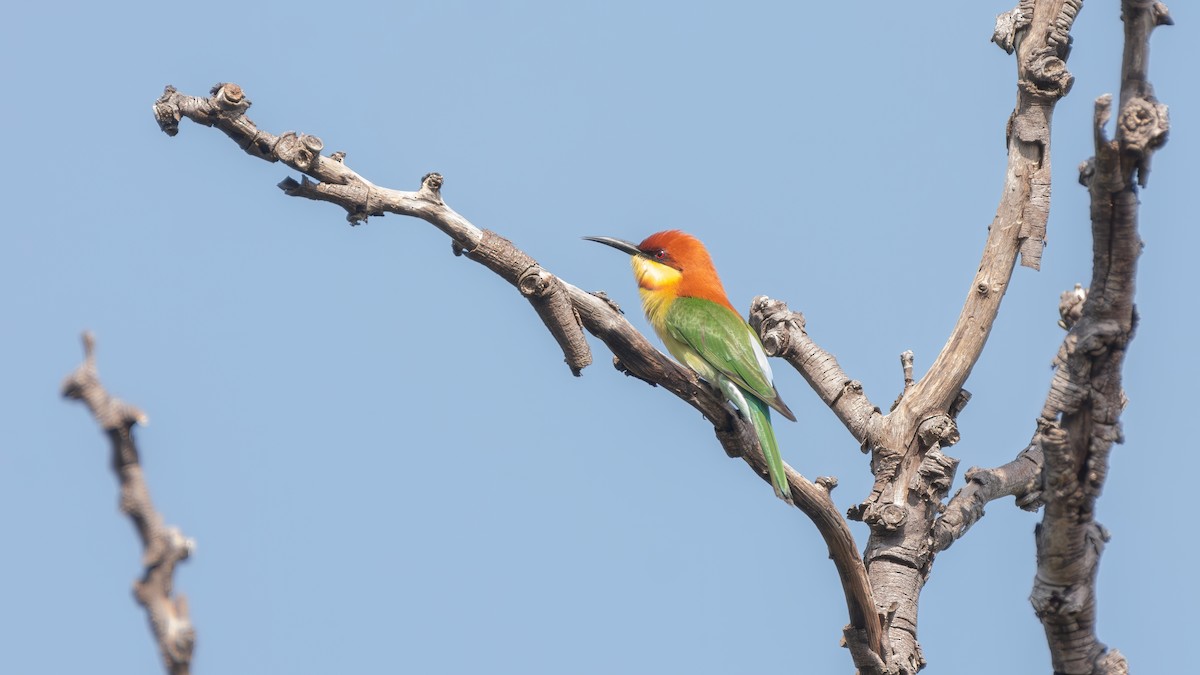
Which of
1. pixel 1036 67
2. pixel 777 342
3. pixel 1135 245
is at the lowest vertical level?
pixel 1135 245

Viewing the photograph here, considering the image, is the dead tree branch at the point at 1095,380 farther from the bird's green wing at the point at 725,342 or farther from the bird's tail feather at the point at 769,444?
the bird's green wing at the point at 725,342

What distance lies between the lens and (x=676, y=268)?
260 inches

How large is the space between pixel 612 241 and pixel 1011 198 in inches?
97.3

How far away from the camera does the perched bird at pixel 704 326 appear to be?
5305 millimetres

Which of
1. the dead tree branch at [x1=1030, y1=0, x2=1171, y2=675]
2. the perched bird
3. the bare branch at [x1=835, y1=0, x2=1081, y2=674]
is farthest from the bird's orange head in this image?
the dead tree branch at [x1=1030, y1=0, x2=1171, y2=675]

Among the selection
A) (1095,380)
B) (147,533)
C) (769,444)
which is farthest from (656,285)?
(147,533)

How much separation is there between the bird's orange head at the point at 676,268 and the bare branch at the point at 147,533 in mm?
5029

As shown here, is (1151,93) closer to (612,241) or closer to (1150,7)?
(1150,7)

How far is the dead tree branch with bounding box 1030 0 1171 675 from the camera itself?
276 centimetres

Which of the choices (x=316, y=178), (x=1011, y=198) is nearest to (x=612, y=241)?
(x=1011, y=198)

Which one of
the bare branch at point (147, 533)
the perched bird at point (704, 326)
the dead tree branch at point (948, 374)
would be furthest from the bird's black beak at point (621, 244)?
the bare branch at point (147, 533)

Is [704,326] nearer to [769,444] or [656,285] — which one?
[656,285]

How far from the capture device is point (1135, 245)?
9.64 ft

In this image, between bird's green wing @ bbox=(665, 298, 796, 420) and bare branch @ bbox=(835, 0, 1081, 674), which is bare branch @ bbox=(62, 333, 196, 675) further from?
bird's green wing @ bbox=(665, 298, 796, 420)
